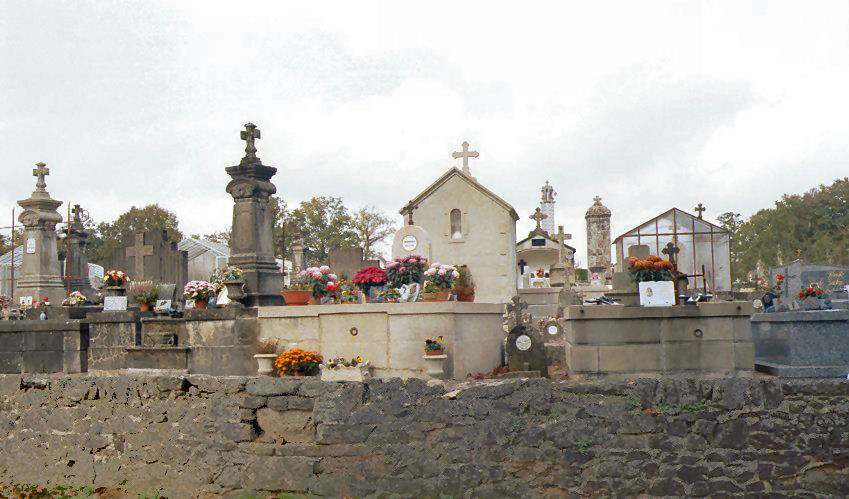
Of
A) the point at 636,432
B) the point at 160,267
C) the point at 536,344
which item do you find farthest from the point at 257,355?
the point at 160,267

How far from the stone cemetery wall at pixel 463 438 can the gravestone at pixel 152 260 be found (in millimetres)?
13148

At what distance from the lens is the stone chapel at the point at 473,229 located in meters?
25.5

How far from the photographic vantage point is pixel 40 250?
2180 cm

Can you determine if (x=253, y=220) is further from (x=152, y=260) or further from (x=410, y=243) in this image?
(x=152, y=260)

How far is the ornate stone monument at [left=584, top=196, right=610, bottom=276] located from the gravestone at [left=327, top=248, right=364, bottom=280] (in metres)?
14.2

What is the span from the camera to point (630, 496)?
5438 millimetres

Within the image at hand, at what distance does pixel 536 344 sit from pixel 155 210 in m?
44.5

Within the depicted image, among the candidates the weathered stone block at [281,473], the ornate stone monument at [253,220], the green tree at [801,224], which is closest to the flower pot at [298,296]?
the ornate stone monument at [253,220]

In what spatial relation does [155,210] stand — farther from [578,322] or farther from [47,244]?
[578,322]

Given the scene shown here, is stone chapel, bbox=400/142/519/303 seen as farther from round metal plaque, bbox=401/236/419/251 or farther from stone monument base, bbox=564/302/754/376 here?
stone monument base, bbox=564/302/754/376

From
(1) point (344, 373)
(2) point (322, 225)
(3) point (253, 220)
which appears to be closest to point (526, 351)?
(1) point (344, 373)

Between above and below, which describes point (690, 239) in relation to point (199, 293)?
above

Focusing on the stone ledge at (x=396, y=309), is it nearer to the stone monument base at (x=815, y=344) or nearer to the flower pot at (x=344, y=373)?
the flower pot at (x=344, y=373)

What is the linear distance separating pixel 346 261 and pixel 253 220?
15.8ft
